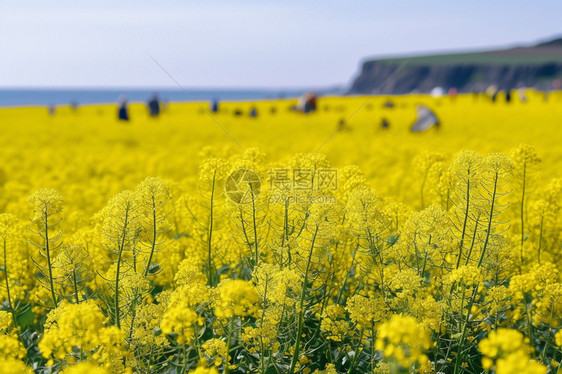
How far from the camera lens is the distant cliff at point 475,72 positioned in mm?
114125

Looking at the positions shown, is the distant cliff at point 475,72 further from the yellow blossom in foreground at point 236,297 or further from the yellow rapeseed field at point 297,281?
the yellow blossom in foreground at point 236,297

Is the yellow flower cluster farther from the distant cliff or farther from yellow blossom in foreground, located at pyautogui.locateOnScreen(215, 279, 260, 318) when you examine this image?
the distant cliff

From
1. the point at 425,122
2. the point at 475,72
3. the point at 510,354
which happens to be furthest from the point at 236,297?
the point at 475,72

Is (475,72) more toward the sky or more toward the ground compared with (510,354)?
more toward the sky

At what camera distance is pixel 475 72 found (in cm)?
12575

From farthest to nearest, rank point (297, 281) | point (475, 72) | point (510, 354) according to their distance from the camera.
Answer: point (475, 72) < point (297, 281) < point (510, 354)

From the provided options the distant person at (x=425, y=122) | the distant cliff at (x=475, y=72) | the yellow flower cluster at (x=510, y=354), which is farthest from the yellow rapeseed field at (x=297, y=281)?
the distant cliff at (x=475, y=72)

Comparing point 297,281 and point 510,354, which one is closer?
point 510,354

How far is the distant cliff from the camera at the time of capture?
114 m

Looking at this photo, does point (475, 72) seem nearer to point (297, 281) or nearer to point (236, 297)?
point (297, 281)

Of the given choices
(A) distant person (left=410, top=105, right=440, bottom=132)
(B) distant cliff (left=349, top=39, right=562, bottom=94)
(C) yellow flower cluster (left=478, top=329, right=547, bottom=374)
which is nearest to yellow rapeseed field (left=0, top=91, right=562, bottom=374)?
(C) yellow flower cluster (left=478, top=329, right=547, bottom=374)

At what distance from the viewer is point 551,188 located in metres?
4.05

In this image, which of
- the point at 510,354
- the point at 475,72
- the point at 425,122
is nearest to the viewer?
the point at 510,354

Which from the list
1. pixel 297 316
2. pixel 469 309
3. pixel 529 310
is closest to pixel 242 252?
pixel 297 316
